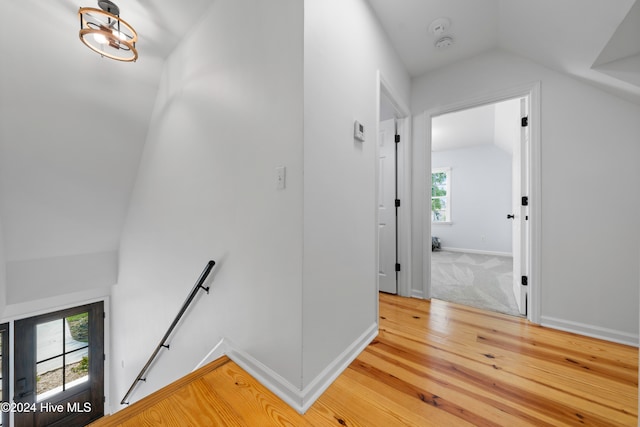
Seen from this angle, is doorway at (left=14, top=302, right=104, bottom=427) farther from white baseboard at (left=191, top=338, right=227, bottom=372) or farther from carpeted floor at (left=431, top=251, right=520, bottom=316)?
carpeted floor at (left=431, top=251, right=520, bottom=316)

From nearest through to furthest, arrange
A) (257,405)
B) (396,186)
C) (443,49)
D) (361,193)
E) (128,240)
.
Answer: (257,405)
(361,193)
(443,49)
(396,186)
(128,240)

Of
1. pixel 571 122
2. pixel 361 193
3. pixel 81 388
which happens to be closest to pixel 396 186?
pixel 361 193

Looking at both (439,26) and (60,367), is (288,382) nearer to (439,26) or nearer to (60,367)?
(439,26)

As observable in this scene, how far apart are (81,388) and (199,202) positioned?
4736 millimetres

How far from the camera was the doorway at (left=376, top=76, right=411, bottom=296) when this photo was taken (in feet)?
8.64

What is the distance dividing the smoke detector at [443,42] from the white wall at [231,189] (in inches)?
64.3

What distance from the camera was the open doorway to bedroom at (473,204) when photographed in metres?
3.37

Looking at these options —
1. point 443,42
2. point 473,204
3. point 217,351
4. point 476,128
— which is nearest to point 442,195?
point 473,204

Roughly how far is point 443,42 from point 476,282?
9.79ft

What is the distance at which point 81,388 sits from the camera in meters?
3.92

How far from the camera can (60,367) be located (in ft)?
12.0

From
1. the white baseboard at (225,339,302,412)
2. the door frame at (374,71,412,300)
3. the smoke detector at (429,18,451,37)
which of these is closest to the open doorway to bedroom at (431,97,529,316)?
the door frame at (374,71,412,300)

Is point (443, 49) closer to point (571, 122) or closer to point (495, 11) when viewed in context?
point (495, 11)

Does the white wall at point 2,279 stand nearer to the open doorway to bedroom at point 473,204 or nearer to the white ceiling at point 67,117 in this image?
the white ceiling at point 67,117
